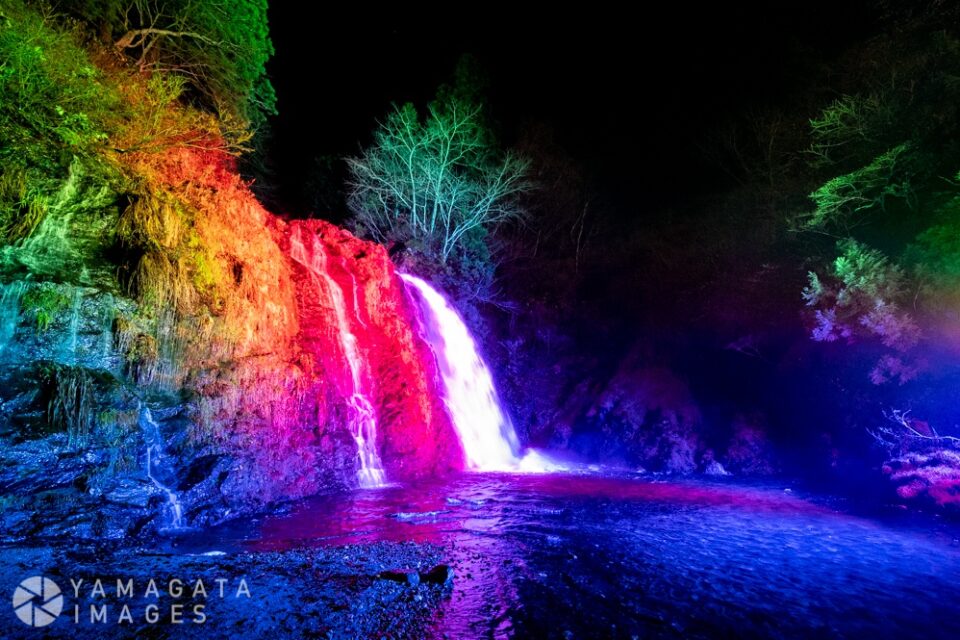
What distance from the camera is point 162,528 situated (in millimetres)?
6195

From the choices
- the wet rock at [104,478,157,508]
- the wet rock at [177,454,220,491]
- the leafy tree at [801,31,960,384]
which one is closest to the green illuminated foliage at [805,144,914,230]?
the leafy tree at [801,31,960,384]

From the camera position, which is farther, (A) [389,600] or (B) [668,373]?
(B) [668,373]

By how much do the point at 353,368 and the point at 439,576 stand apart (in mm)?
7034

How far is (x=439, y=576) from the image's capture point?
476 cm

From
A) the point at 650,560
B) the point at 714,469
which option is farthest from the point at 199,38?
the point at 714,469

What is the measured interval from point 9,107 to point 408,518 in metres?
7.95

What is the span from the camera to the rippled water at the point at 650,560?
442 cm

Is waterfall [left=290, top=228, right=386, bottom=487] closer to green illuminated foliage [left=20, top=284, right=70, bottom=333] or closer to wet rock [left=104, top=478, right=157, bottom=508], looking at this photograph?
wet rock [left=104, top=478, right=157, bottom=508]

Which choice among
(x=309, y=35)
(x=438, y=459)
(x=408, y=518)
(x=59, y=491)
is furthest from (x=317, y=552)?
(x=309, y=35)

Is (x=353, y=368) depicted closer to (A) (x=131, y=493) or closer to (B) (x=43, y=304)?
(A) (x=131, y=493)

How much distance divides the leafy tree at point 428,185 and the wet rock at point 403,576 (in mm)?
15136

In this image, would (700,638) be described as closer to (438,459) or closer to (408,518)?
(408,518)

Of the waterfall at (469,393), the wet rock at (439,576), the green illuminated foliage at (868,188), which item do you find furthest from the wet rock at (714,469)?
the wet rock at (439,576)

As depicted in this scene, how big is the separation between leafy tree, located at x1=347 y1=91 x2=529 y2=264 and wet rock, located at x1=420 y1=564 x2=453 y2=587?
15.0 meters
